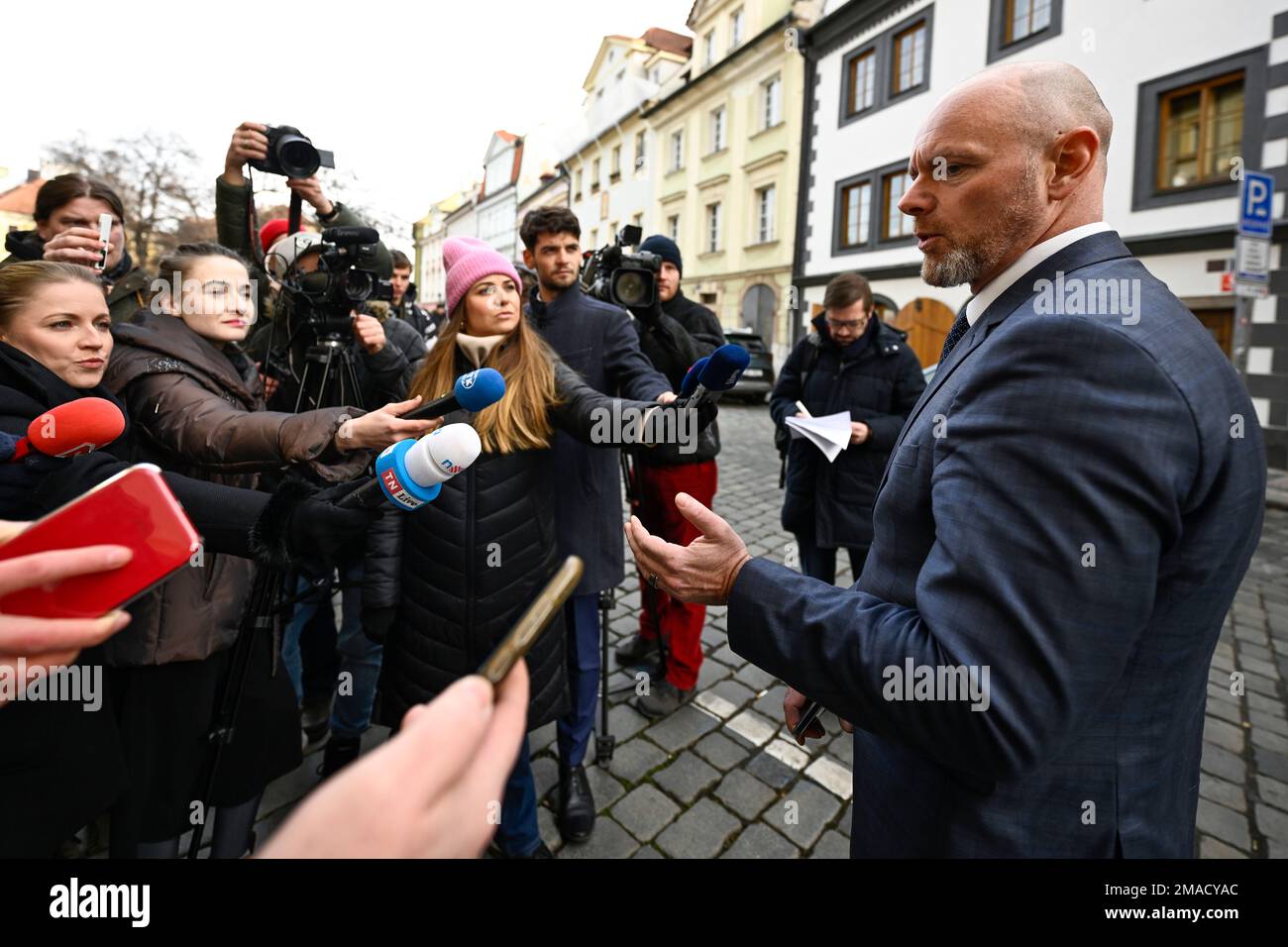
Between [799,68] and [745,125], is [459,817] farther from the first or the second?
[745,125]

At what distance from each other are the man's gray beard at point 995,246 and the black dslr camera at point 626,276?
238 cm

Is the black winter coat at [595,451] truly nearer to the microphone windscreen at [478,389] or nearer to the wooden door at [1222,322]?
the microphone windscreen at [478,389]

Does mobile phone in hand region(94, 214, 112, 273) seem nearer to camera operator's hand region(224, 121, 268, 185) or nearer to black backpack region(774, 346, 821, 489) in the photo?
camera operator's hand region(224, 121, 268, 185)

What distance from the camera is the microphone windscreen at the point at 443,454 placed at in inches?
49.0

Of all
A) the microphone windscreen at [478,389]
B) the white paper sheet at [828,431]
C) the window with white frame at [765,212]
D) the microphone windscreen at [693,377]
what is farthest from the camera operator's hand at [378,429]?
the window with white frame at [765,212]

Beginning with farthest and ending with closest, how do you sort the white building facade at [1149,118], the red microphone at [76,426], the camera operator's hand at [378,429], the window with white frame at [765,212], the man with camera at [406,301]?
the window with white frame at [765,212] → the white building facade at [1149,118] → the man with camera at [406,301] → the camera operator's hand at [378,429] → the red microphone at [76,426]

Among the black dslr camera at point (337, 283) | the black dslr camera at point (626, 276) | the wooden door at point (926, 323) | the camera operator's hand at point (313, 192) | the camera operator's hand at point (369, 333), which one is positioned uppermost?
the wooden door at point (926, 323)

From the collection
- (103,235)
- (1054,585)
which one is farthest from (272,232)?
(1054,585)

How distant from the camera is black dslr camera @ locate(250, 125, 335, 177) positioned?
2633mm

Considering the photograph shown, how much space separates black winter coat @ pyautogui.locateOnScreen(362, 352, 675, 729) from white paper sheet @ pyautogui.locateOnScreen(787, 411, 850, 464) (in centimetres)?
162

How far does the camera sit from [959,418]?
1110mm

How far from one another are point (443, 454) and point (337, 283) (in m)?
1.59

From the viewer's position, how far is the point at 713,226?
2381cm

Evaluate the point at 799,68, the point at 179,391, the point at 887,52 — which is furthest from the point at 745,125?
the point at 179,391
